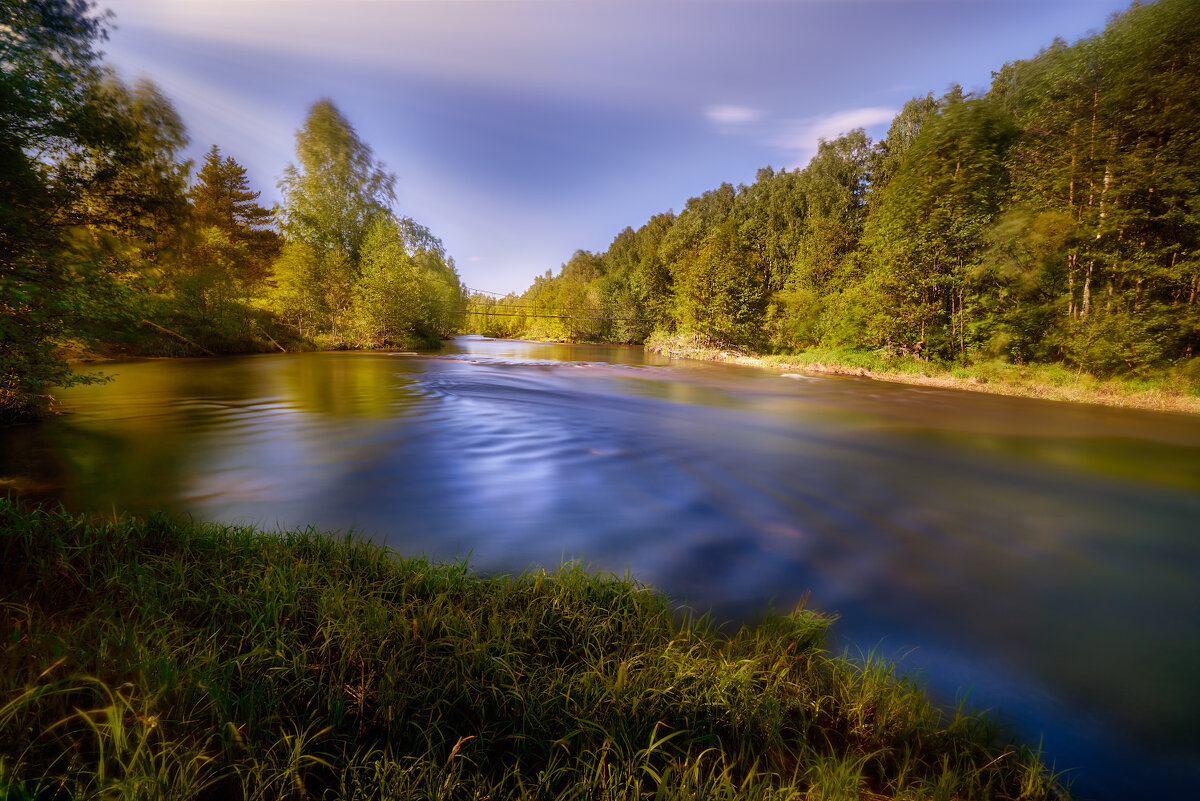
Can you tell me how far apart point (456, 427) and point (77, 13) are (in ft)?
27.6

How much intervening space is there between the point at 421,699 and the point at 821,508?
592cm

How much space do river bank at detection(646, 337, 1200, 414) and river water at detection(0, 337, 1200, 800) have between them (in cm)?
174

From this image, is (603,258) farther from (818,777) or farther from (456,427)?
(818,777)

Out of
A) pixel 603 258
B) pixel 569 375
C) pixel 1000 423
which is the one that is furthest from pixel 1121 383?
pixel 603 258

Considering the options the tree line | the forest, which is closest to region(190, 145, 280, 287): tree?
the forest

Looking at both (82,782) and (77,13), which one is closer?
(82,782)

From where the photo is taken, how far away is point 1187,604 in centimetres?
433

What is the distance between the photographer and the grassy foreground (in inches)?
66.8

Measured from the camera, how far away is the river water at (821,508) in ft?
10.6

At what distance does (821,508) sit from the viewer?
6453 millimetres

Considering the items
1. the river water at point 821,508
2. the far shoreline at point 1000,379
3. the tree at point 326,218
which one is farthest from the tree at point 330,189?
the river water at point 821,508

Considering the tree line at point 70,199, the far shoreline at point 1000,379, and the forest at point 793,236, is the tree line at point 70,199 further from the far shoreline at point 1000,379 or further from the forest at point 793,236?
the far shoreline at point 1000,379

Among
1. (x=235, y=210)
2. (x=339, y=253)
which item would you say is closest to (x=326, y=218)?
(x=339, y=253)

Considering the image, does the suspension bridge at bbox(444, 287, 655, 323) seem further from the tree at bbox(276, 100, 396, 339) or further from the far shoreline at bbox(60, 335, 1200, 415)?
the far shoreline at bbox(60, 335, 1200, 415)
